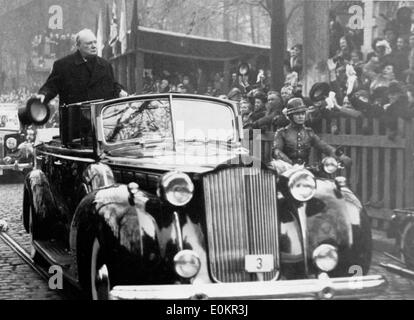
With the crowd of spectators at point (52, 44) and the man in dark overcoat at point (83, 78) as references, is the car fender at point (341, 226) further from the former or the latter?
the crowd of spectators at point (52, 44)

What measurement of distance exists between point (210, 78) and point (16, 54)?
107cm

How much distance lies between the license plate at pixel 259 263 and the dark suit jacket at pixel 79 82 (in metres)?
1.24

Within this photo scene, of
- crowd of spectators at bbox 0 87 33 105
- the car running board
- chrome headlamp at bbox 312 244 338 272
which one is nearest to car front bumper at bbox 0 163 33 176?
the car running board

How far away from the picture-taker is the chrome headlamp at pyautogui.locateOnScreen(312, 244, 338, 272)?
10.2 feet

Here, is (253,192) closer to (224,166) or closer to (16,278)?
(224,166)

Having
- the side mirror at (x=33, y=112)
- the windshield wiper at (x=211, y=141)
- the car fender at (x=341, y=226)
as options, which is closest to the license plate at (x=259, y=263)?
the car fender at (x=341, y=226)

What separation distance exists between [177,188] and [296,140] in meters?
1.15

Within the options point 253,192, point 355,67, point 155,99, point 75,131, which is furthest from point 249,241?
point 355,67

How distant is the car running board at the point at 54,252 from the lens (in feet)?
11.9

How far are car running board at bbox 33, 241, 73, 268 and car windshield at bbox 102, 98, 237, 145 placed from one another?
25.3 inches

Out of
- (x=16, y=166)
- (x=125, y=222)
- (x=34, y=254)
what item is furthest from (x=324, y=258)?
(x=16, y=166)
